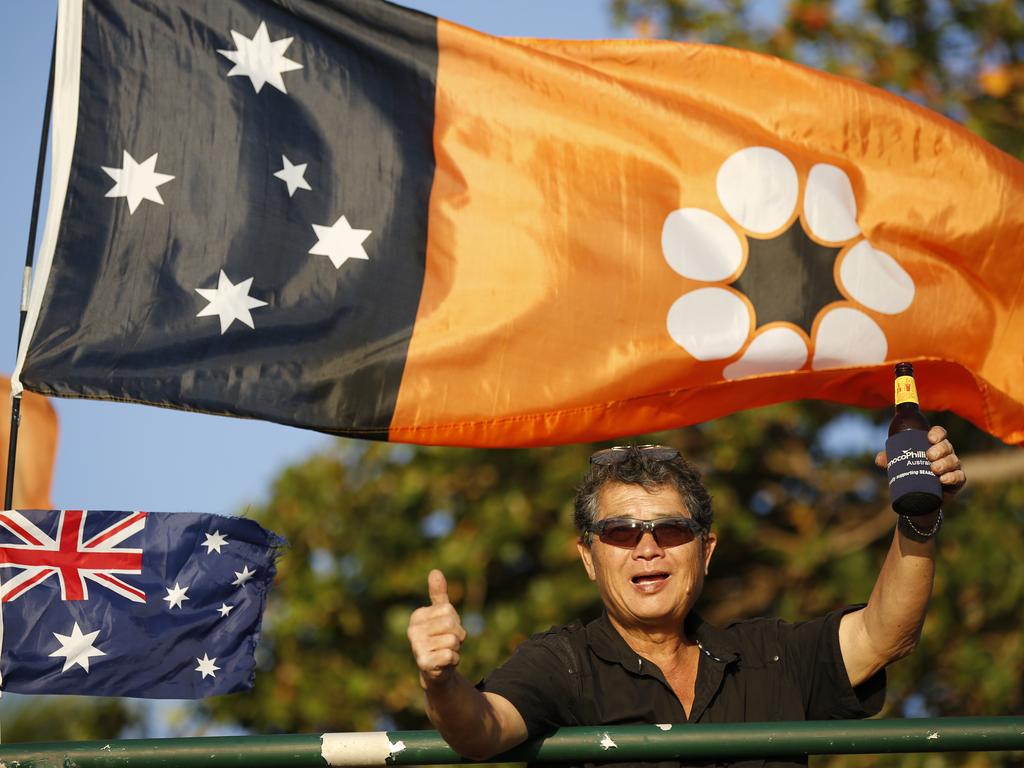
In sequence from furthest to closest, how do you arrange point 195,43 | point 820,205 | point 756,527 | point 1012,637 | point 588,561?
point 756,527 → point 1012,637 → point 820,205 → point 195,43 → point 588,561

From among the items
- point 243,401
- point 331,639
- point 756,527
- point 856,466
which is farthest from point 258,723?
point 243,401

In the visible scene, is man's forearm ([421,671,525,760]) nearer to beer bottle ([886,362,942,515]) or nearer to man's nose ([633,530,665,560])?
man's nose ([633,530,665,560])

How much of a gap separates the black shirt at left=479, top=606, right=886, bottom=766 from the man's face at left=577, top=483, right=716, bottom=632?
8cm

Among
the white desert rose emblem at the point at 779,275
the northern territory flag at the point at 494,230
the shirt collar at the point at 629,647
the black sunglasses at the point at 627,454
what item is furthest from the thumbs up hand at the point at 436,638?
the white desert rose emblem at the point at 779,275

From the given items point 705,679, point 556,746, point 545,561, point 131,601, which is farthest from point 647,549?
point 545,561

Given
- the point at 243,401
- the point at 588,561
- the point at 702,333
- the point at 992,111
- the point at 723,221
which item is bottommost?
the point at 588,561

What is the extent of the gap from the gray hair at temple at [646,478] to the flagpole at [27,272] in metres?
1.41

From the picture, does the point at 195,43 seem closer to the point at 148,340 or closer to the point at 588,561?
the point at 148,340

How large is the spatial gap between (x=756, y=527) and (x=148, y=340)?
5.23 metres

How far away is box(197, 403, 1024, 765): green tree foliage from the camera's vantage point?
8133 mm

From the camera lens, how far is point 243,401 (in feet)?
13.8

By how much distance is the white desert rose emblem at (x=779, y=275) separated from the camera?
4.72 metres

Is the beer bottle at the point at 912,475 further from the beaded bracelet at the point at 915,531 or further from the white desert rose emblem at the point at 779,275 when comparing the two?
the white desert rose emblem at the point at 779,275

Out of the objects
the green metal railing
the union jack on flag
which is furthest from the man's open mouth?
the union jack on flag
